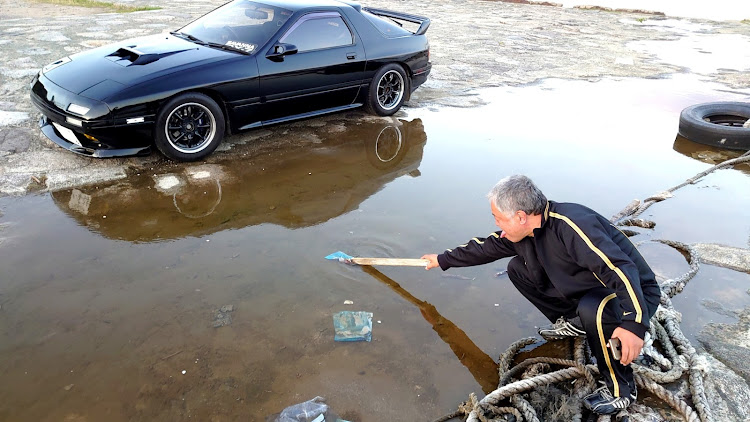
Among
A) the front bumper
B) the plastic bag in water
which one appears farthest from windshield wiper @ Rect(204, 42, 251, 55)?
the plastic bag in water

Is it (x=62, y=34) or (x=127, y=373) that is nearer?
(x=127, y=373)

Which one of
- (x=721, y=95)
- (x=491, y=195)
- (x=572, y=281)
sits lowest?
(x=721, y=95)

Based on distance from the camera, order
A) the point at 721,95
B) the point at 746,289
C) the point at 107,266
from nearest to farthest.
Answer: the point at 107,266, the point at 746,289, the point at 721,95

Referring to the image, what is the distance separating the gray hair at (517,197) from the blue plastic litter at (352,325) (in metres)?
1.14

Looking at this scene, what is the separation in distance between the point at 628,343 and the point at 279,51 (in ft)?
14.3

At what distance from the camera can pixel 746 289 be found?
3818 mm

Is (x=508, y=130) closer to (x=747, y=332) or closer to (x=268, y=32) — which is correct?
(x=268, y=32)

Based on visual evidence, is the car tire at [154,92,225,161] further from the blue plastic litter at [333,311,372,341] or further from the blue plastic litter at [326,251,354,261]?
the blue plastic litter at [333,311,372,341]

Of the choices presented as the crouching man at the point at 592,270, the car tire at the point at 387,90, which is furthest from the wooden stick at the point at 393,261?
the car tire at the point at 387,90

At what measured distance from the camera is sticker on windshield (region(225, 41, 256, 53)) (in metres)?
5.46

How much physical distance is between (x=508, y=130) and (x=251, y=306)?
4.44 meters

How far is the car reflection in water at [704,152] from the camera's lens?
6293mm

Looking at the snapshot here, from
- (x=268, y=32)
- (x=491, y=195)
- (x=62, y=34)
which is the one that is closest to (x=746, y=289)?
(x=491, y=195)

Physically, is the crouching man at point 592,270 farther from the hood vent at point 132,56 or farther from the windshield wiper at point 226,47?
the hood vent at point 132,56
